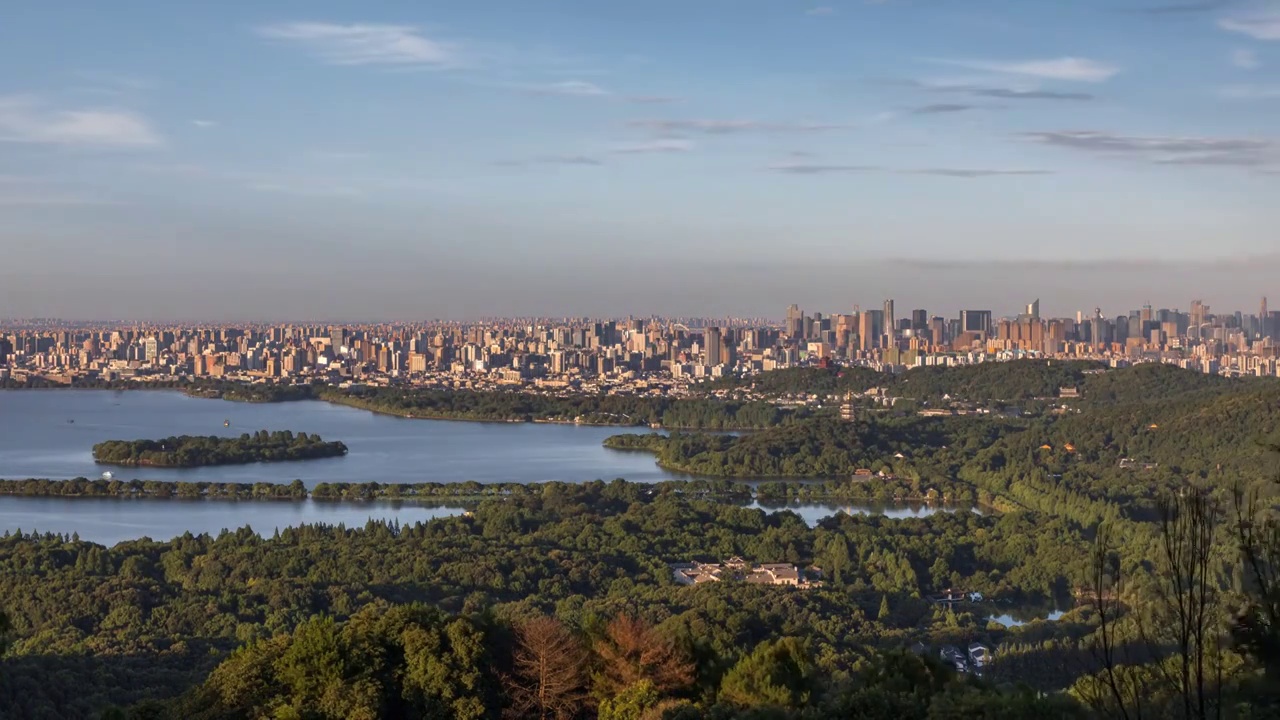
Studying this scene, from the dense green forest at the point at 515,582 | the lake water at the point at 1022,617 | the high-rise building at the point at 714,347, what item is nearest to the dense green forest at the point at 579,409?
the high-rise building at the point at 714,347

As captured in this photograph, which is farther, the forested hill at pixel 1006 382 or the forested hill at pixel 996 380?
the forested hill at pixel 996 380

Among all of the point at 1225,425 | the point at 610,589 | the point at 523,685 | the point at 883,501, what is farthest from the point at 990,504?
the point at 523,685

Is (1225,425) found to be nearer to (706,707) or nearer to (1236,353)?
(706,707)

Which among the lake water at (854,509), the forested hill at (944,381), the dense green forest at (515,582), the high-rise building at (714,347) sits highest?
the high-rise building at (714,347)

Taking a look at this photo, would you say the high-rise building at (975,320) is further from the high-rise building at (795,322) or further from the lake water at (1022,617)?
the lake water at (1022,617)

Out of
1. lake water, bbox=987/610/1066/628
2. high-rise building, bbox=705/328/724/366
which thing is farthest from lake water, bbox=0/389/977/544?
high-rise building, bbox=705/328/724/366

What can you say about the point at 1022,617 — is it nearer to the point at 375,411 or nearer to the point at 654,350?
the point at 375,411

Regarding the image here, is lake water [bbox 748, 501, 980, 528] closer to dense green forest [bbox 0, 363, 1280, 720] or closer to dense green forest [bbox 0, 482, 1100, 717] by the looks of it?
dense green forest [bbox 0, 363, 1280, 720]
